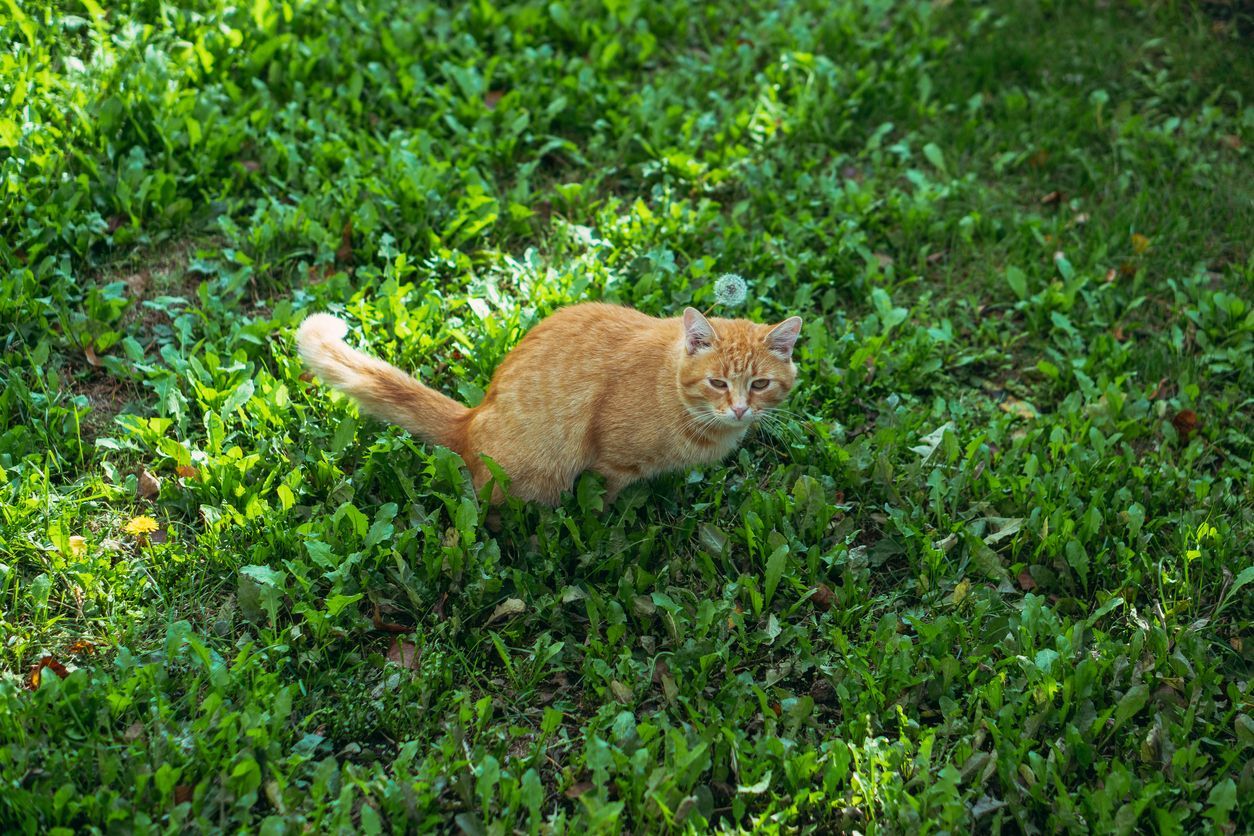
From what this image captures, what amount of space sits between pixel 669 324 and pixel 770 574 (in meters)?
1.03

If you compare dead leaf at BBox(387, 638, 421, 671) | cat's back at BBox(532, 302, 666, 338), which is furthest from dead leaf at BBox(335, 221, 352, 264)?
dead leaf at BBox(387, 638, 421, 671)

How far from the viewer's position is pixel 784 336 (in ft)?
13.4

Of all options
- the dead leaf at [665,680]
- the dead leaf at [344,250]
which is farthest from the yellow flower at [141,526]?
the dead leaf at [665,680]

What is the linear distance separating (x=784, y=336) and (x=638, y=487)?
2.61ft

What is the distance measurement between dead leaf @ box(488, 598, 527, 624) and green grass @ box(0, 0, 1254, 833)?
0.05m


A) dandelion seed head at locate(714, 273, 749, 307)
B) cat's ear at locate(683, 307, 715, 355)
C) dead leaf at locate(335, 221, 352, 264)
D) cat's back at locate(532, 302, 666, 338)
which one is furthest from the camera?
dead leaf at locate(335, 221, 352, 264)

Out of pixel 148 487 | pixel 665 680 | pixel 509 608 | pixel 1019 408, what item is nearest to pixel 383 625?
pixel 509 608

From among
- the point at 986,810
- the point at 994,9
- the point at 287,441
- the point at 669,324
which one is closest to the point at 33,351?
the point at 287,441

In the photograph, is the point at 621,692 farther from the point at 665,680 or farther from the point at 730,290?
the point at 730,290

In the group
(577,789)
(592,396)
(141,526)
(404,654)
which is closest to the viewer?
(577,789)

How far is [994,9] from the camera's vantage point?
7.29 meters

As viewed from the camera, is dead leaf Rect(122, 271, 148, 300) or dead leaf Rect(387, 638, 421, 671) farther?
→ dead leaf Rect(122, 271, 148, 300)

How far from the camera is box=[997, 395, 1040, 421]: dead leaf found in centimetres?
487

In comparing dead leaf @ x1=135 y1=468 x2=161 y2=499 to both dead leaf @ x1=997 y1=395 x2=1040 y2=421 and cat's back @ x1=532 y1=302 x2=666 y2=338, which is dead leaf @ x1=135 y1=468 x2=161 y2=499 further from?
dead leaf @ x1=997 y1=395 x2=1040 y2=421
